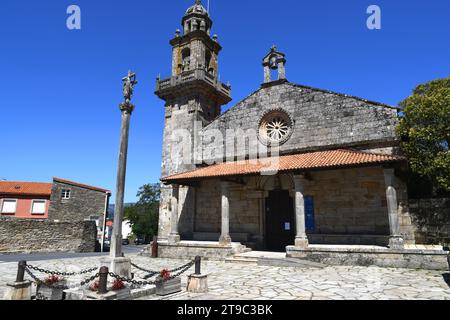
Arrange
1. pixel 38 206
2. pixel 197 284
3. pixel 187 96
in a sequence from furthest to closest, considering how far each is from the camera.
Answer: pixel 38 206
pixel 187 96
pixel 197 284

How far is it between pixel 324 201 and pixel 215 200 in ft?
18.4

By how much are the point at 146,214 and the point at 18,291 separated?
122ft

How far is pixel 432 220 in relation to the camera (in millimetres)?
11711

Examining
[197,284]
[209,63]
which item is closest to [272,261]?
[197,284]

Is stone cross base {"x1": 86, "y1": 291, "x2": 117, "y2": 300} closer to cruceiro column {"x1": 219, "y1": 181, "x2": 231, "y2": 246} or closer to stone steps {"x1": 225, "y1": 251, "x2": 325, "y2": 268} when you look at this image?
stone steps {"x1": 225, "y1": 251, "x2": 325, "y2": 268}

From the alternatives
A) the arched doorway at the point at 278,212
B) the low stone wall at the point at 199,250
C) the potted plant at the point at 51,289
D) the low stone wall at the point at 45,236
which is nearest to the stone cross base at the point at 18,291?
the potted plant at the point at 51,289

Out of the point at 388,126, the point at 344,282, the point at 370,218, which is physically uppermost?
the point at 388,126

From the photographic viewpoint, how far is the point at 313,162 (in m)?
12.2

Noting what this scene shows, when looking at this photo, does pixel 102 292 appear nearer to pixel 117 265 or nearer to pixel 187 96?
pixel 117 265

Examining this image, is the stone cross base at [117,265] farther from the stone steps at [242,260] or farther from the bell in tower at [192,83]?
the bell in tower at [192,83]

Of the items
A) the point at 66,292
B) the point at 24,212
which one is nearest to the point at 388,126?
the point at 66,292

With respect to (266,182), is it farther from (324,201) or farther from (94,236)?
(94,236)

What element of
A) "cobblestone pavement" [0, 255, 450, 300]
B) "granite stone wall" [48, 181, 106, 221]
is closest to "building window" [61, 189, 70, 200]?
"granite stone wall" [48, 181, 106, 221]
